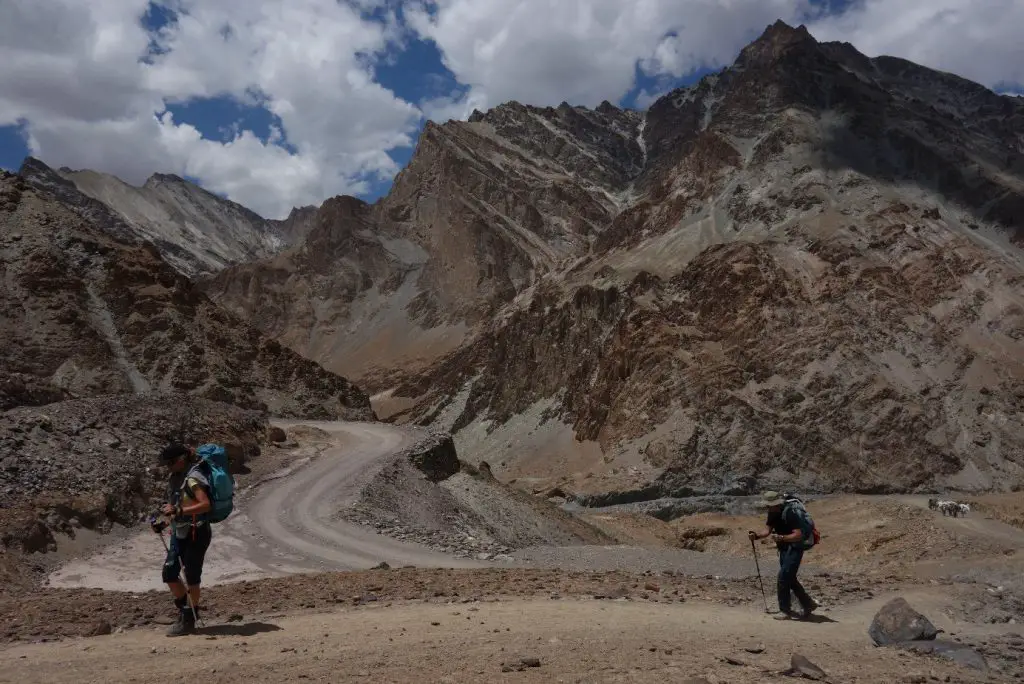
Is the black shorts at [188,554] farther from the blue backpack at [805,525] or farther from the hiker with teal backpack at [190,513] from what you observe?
the blue backpack at [805,525]

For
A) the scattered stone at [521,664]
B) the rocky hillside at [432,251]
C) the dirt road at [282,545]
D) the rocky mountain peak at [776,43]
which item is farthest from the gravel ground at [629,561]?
the rocky mountain peak at [776,43]

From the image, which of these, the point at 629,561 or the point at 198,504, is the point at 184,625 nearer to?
the point at 198,504

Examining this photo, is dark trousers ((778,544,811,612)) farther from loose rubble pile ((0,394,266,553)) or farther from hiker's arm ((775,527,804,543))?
loose rubble pile ((0,394,266,553))

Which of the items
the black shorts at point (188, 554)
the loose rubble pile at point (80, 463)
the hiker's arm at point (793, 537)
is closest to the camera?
the black shorts at point (188, 554)

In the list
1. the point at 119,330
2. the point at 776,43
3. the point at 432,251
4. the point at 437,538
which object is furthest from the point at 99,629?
the point at 776,43

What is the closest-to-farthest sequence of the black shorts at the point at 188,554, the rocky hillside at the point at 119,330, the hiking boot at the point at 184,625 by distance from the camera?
the hiking boot at the point at 184,625
the black shorts at the point at 188,554
the rocky hillside at the point at 119,330

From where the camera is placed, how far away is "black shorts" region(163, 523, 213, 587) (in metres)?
7.61

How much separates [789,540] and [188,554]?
677 cm

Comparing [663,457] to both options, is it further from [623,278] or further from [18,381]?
[18,381]

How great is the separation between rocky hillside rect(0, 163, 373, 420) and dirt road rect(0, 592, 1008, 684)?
39157 mm

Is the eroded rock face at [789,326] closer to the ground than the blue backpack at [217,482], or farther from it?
farther from it

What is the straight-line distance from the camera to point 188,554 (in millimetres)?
7668

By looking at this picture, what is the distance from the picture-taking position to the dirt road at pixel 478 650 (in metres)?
5.65

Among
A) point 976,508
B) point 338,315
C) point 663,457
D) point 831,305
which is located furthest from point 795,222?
point 338,315
